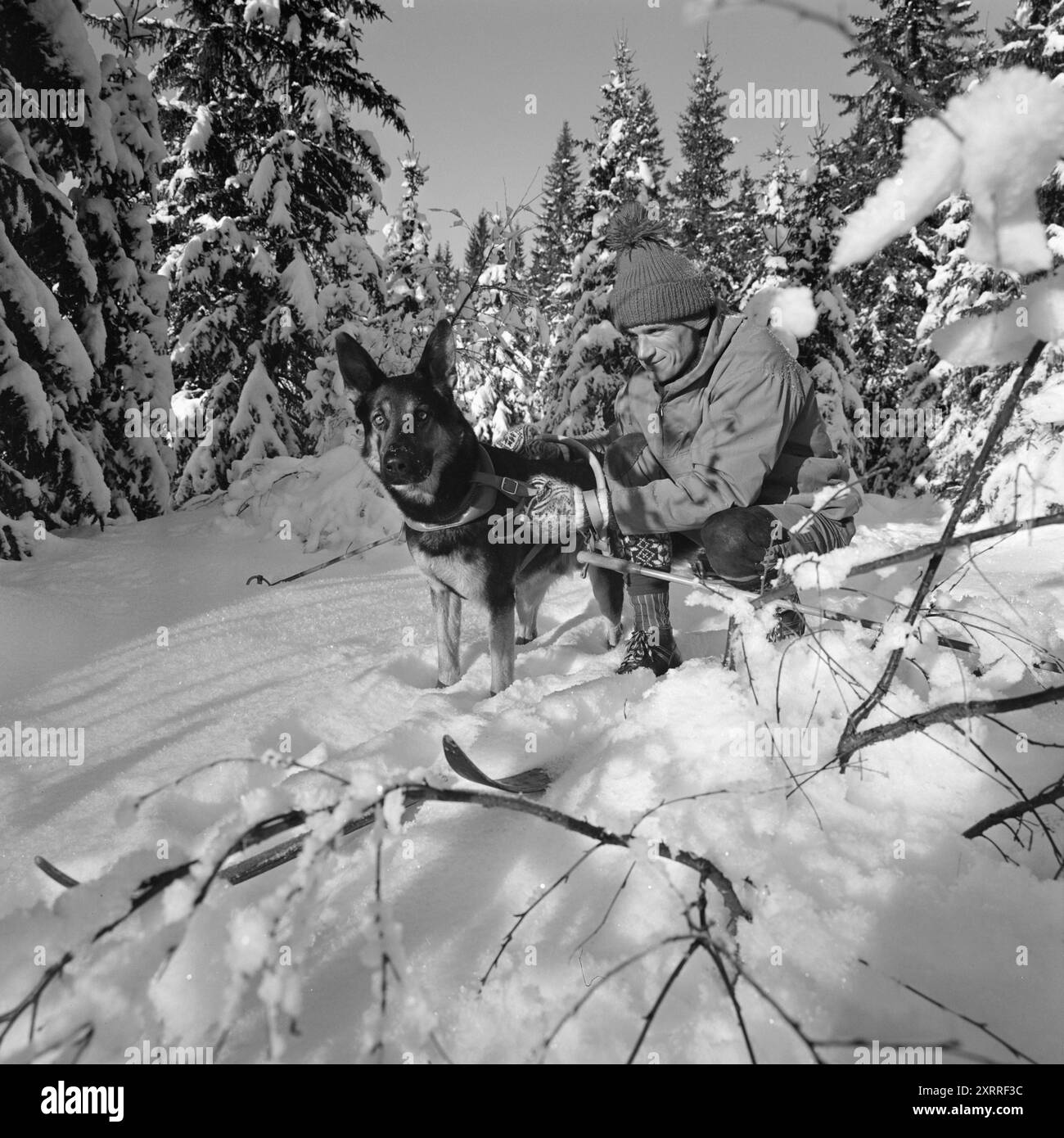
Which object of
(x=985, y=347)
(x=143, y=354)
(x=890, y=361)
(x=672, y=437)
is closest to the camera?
(x=985, y=347)

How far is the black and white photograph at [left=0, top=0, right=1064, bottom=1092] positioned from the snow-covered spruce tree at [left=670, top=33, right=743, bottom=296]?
16.5 m

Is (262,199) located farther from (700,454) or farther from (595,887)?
(595,887)

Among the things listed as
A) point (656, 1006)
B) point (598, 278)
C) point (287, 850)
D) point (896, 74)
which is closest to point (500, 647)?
point (287, 850)

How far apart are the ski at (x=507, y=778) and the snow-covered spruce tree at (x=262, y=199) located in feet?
33.5

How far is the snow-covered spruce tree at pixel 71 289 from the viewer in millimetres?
5910

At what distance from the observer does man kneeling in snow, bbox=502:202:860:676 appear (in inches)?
106

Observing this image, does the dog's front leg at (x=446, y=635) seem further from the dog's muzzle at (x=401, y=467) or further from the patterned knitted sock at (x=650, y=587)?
the patterned knitted sock at (x=650, y=587)

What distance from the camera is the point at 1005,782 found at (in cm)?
137

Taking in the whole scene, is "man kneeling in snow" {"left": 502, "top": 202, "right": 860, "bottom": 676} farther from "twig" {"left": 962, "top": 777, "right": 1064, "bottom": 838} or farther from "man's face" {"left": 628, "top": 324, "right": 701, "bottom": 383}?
"twig" {"left": 962, "top": 777, "right": 1064, "bottom": 838}

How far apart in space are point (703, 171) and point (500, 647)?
2695 centimetres
